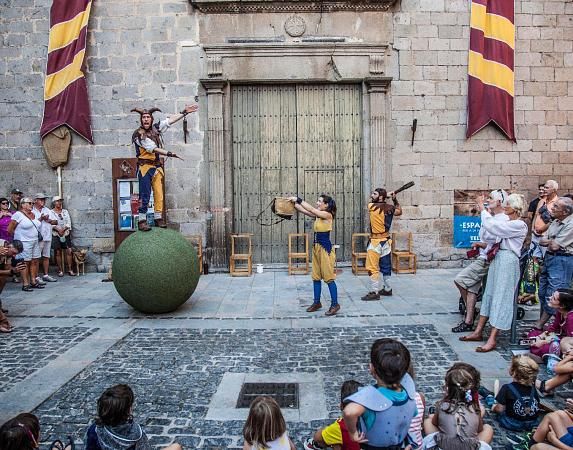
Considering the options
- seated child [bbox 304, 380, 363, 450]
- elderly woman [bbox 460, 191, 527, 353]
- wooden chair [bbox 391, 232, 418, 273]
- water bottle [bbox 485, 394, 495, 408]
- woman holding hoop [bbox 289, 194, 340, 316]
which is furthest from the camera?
wooden chair [bbox 391, 232, 418, 273]

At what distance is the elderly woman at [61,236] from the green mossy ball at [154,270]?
13.7 ft

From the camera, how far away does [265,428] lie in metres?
2.89

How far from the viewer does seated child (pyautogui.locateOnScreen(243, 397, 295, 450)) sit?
289cm

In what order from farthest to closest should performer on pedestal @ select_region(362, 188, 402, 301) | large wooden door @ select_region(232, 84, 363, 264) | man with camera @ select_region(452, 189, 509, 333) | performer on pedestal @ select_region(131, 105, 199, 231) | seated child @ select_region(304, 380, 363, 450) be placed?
1. large wooden door @ select_region(232, 84, 363, 264)
2. performer on pedestal @ select_region(362, 188, 402, 301)
3. performer on pedestal @ select_region(131, 105, 199, 231)
4. man with camera @ select_region(452, 189, 509, 333)
5. seated child @ select_region(304, 380, 363, 450)

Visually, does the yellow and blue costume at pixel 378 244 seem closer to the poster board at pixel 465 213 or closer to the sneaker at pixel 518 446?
the poster board at pixel 465 213

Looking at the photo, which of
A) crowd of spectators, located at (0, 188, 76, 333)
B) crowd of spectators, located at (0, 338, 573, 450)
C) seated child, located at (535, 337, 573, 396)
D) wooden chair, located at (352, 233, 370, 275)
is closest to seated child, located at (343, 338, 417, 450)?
crowd of spectators, located at (0, 338, 573, 450)

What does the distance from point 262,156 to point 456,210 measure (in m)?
Answer: 4.41

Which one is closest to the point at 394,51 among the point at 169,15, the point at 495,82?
the point at 495,82

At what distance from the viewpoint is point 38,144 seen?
11.0 m

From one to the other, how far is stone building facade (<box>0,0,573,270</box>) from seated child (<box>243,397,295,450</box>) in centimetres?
809

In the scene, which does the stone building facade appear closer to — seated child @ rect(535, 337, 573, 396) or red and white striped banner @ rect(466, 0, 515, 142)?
red and white striped banner @ rect(466, 0, 515, 142)

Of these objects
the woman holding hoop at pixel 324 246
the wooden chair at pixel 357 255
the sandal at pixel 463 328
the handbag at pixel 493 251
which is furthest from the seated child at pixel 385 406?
the wooden chair at pixel 357 255

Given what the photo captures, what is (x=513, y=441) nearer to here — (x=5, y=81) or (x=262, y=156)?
(x=262, y=156)

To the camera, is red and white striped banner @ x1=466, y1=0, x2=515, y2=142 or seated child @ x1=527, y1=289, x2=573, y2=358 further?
red and white striped banner @ x1=466, y1=0, x2=515, y2=142
